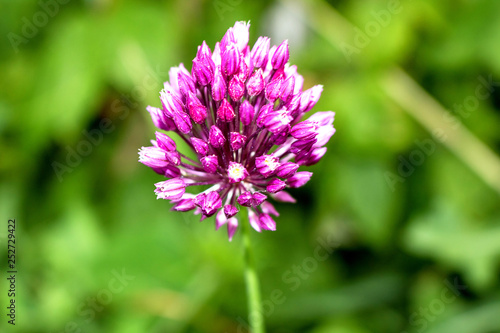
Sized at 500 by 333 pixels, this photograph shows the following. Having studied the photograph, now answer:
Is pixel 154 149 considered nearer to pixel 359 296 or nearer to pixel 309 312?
pixel 309 312

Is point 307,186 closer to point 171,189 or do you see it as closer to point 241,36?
point 241,36

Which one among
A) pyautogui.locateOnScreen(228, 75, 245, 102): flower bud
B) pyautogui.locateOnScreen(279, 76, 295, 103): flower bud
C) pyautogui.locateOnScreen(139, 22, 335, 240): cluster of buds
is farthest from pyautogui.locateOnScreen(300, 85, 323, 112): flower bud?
pyautogui.locateOnScreen(228, 75, 245, 102): flower bud

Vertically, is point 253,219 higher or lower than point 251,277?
higher

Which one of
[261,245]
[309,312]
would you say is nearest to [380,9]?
[261,245]

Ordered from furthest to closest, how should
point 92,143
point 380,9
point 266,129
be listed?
point 92,143 < point 380,9 < point 266,129

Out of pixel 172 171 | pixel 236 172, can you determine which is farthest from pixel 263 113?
pixel 172 171

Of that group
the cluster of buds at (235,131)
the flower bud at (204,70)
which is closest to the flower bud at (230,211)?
the cluster of buds at (235,131)
